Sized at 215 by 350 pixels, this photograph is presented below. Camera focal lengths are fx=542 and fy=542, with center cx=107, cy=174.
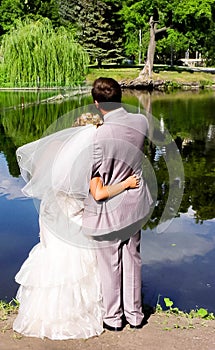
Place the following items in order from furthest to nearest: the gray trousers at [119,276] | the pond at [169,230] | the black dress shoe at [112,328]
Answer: the pond at [169,230] < the black dress shoe at [112,328] < the gray trousers at [119,276]

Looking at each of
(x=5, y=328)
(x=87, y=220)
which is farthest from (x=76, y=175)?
(x=5, y=328)

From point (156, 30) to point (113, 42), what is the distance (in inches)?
134

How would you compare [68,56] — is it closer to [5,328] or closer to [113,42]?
[113,42]

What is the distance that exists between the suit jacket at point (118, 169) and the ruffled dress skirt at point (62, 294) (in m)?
0.23

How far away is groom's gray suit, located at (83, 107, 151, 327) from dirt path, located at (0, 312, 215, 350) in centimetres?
13

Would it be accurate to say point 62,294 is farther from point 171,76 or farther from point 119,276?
point 171,76

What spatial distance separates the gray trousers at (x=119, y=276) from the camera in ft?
12.3

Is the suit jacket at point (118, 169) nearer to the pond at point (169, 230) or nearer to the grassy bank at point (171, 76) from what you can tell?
the pond at point (169, 230)

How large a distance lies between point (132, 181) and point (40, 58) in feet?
86.7

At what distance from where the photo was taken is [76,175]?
365 cm

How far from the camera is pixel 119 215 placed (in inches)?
146

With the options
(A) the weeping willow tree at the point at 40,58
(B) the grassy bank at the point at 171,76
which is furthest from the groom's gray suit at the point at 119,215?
(B) the grassy bank at the point at 171,76

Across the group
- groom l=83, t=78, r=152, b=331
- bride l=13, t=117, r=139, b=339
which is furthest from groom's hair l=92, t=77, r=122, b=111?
bride l=13, t=117, r=139, b=339

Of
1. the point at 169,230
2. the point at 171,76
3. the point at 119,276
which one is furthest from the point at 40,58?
the point at 119,276
